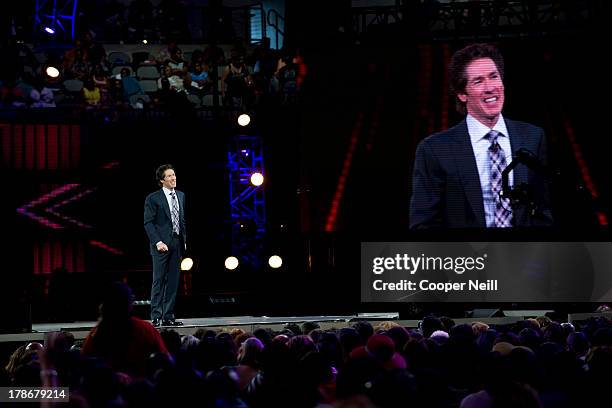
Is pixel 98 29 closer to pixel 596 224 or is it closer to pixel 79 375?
pixel 596 224

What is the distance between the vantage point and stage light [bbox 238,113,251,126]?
653 inches

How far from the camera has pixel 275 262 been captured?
15984 millimetres

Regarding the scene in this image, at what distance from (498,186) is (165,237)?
17.3 ft

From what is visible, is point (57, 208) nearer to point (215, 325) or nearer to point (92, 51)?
point (92, 51)

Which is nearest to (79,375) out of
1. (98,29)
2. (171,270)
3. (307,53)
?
(171,270)

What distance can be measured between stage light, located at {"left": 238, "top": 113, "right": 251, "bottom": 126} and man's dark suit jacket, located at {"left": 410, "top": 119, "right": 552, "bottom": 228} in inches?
118

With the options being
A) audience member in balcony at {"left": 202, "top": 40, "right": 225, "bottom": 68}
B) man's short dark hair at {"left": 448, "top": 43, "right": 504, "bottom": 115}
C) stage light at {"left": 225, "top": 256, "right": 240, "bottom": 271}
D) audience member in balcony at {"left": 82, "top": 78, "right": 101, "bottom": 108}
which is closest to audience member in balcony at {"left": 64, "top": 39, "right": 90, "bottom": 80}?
audience member in balcony at {"left": 82, "top": 78, "right": 101, "bottom": 108}

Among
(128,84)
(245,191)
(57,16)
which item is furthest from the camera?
(57,16)

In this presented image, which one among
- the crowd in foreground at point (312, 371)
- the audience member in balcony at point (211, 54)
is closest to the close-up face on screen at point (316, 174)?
the audience member in balcony at point (211, 54)

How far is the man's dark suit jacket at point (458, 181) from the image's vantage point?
14758mm

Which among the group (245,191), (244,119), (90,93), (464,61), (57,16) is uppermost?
(57,16)

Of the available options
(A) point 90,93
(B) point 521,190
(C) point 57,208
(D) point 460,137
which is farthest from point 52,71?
(B) point 521,190

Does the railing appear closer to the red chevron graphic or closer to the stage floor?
the red chevron graphic

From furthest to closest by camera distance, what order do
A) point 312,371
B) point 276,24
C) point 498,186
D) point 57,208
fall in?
1. point 276,24
2. point 57,208
3. point 498,186
4. point 312,371
